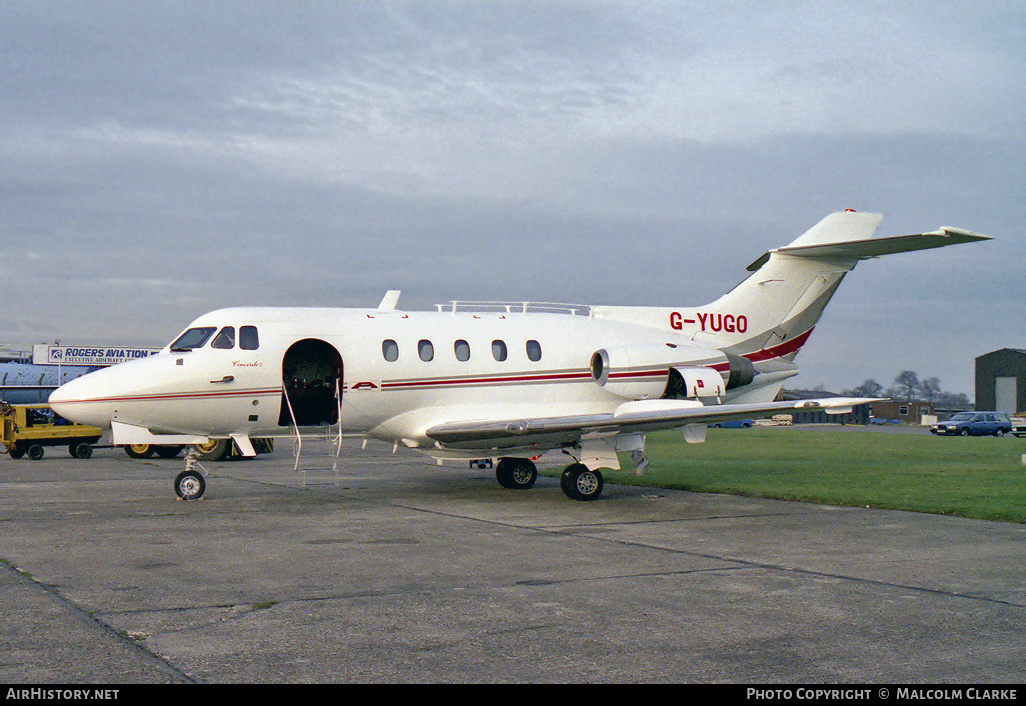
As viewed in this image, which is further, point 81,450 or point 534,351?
point 81,450

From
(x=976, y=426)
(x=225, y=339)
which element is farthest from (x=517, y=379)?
(x=976, y=426)

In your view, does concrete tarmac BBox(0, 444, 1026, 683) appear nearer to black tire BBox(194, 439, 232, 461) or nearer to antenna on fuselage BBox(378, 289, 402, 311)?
antenna on fuselage BBox(378, 289, 402, 311)

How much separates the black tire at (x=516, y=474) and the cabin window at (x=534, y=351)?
2.37 meters

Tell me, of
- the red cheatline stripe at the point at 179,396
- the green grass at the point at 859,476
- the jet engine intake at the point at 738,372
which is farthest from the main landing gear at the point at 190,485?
the jet engine intake at the point at 738,372

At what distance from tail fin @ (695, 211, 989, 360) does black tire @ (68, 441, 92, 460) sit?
19.9m

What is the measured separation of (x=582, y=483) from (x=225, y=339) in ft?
21.7

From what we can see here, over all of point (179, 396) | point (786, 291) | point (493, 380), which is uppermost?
point (786, 291)

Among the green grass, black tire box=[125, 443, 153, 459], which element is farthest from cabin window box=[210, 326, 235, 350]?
black tire box=[125, 443, 153, 459]

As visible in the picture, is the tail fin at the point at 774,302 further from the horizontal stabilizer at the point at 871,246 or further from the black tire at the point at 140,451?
the black tire at the point at 140,451

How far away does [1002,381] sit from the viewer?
3526 inches

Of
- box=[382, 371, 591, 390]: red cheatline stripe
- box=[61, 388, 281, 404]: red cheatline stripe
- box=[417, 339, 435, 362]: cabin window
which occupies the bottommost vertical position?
box=[61, 388, 281, 404]: red cheatline stripe

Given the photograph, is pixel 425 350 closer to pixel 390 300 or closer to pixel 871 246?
pixel 390 300

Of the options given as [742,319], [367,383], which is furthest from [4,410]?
[742,319]

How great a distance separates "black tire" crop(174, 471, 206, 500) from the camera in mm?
14945
